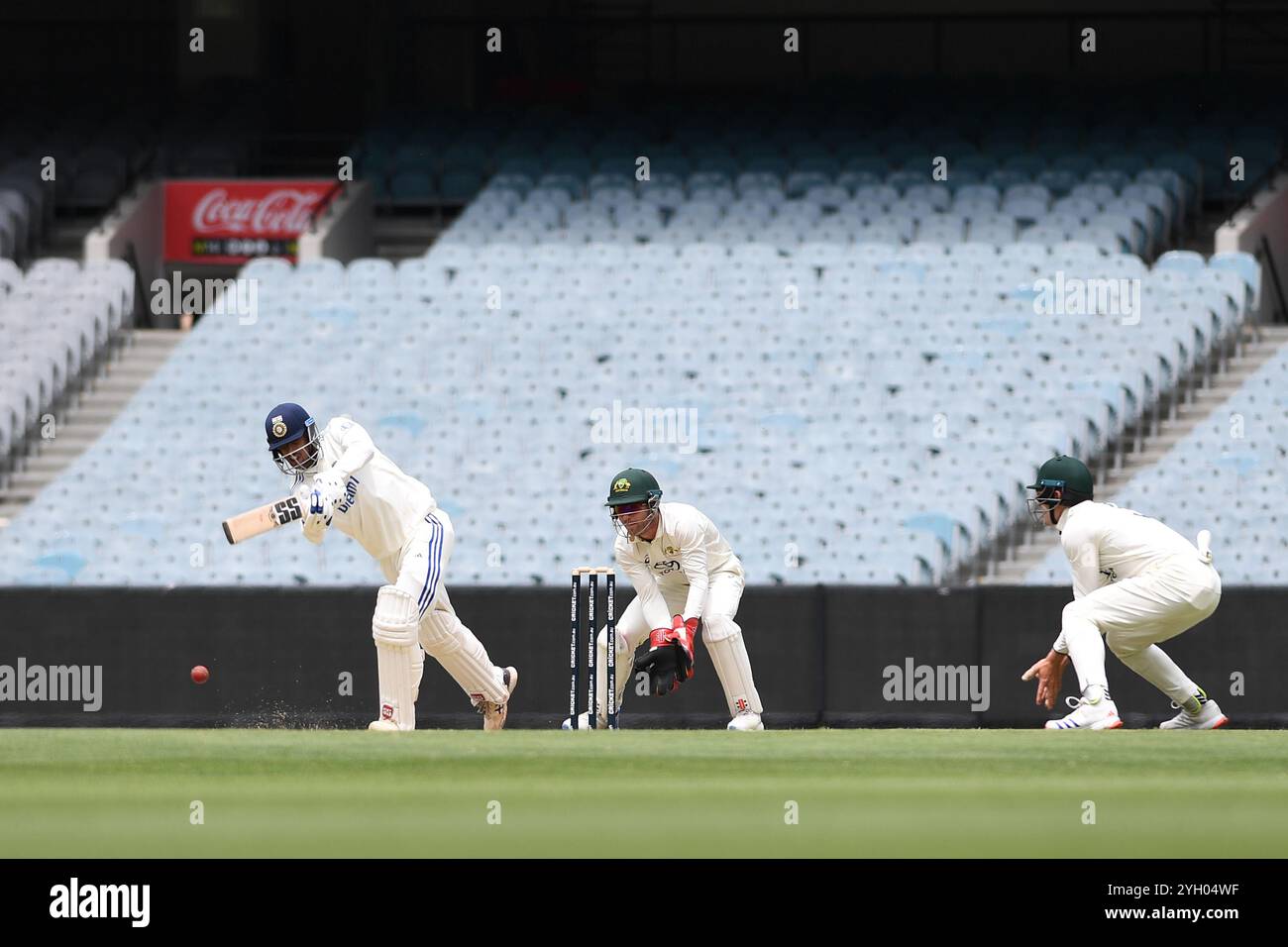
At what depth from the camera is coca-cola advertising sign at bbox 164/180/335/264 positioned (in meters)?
29.1

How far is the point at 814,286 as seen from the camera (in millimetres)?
24391

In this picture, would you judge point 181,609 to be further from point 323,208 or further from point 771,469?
point 323,208

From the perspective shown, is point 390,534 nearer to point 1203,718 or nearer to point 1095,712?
point 1095,712

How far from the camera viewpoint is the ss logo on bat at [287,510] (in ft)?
38.8

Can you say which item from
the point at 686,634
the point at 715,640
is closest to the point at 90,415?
the point at 715,640

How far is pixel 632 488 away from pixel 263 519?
2.51 meters

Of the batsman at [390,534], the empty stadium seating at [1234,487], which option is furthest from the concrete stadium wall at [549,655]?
the batsman at [390,534]

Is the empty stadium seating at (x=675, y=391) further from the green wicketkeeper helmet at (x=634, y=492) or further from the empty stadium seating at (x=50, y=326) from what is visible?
the green wicketkeeper helmet at (x=634, y=492)

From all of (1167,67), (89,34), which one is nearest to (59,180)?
(89,34)

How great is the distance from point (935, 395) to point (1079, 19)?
9635 millimetres

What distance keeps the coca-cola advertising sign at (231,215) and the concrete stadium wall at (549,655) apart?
12101 millimetres

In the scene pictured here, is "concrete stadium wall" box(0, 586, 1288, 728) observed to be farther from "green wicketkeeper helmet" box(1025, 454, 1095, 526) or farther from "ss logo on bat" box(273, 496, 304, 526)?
"ss logo on bat" box(273, 496, 304, 526)

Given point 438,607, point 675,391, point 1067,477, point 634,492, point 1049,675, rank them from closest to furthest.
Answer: point 1049,675
point 1067,477
point 438,607
point 634,492
point 675,391

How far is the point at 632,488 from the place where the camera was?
13203mm
